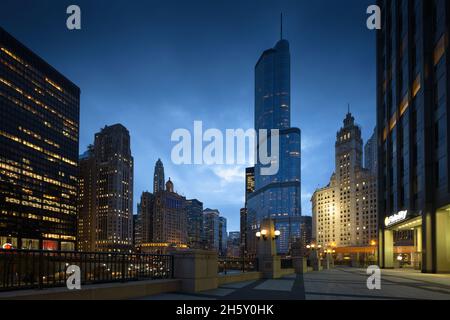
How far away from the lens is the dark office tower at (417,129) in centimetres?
3466

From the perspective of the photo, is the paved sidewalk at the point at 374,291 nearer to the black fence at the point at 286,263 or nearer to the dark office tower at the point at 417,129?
the black fence at the point at 286,263

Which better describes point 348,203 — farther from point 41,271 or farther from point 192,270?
point 41,271

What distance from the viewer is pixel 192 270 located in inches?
605

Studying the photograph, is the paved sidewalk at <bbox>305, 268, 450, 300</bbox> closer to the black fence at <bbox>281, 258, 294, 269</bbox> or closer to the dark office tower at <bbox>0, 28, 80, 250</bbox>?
the black fence at <bbox>281, 258, 294, 269</bbox>

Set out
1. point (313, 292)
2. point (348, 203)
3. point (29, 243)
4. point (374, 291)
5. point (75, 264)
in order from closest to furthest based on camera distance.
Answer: point (75, 264)
point (313, 292)
point (374, 291)
point (29, 243)
point (348, 203)

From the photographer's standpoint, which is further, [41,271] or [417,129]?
[417,129]

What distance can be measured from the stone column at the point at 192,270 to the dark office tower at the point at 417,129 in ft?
80.0

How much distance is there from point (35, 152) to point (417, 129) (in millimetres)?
155627

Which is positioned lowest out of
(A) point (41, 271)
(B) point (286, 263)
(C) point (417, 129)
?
(B) point (286, 263)

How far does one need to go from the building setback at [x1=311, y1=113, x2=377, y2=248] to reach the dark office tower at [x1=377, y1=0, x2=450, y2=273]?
109693mm

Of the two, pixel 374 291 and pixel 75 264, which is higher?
pixel 75 264

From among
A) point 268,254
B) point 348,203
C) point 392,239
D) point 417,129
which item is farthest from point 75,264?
point 348,203

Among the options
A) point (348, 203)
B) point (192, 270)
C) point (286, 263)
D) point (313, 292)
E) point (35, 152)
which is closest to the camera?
point (192, 270)
